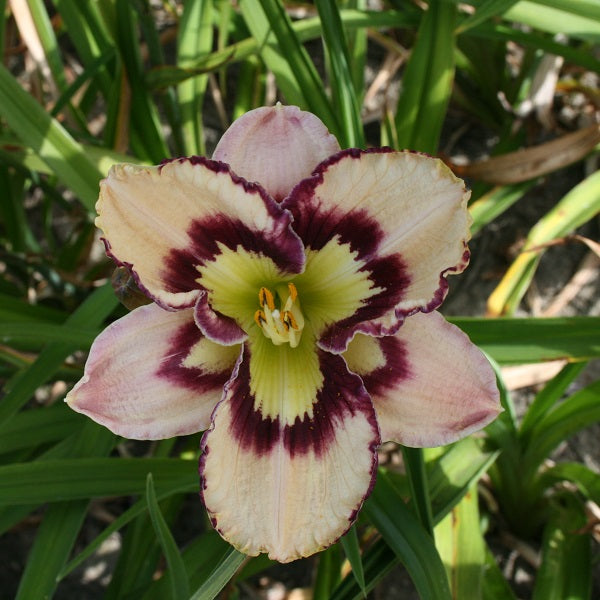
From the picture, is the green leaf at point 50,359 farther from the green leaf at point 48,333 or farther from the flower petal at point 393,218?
the flower petal at point 393,218

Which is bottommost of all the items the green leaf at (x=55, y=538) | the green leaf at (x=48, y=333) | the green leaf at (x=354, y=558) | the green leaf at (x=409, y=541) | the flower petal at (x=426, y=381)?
the green leaf at (x=55, y=538)

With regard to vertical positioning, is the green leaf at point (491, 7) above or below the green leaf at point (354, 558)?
above

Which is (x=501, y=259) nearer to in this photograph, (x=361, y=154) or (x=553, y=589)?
(x=553, y=589)

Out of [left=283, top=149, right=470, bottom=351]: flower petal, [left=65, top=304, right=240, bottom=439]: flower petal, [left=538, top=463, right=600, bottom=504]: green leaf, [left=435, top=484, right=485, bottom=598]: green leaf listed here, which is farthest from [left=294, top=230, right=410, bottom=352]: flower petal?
[left=538, top=463, right=600, bottom=504]: green leaf

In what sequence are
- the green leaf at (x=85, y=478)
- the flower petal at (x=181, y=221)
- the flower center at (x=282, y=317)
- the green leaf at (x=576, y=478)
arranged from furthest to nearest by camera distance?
the green leaf at (x=576, y=478) < the green leaf at (x=85, y=478) < the flower center at (x=282, y=317) < the flower petal at (x=181, y=221)

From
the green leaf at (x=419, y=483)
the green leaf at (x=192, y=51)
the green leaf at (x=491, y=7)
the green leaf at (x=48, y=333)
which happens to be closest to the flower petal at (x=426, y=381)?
the green leaf at (x=419, y=483)

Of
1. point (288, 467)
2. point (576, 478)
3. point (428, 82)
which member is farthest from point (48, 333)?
point (576, 478)

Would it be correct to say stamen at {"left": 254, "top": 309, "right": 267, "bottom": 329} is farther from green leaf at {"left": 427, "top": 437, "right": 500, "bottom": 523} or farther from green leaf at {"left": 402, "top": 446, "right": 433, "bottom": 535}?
green leaf at {"left": 427, "top": 437, "right": 500, "bottom": 523}
